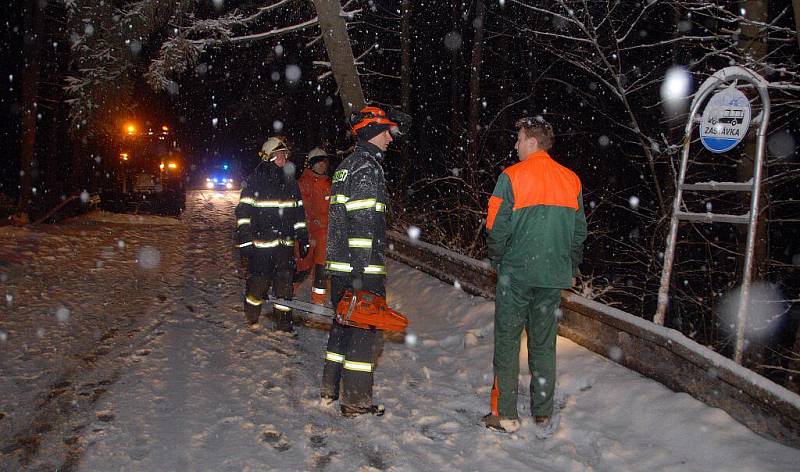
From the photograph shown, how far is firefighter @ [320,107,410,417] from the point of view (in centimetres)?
408

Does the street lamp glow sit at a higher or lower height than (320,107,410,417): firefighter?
higher

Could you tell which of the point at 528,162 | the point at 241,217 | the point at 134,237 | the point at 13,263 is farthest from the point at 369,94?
the point at 528,162

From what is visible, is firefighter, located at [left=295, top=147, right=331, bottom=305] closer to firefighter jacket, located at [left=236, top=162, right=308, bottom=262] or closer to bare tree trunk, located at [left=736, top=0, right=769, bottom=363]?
firefighter jacket, located at [left=236, top=162, right=308, bottom=262]

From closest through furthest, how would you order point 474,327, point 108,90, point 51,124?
point 474,327 → point 108,90 → point 51,124

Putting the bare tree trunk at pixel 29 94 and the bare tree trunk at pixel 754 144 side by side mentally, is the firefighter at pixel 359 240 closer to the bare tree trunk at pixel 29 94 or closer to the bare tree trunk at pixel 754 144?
the bare tree trunk at pixel 754 144

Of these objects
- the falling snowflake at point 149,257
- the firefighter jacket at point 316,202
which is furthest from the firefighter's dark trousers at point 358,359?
the falling snowflake at point 149,257

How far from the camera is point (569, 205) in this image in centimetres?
392

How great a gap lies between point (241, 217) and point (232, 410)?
7.93 ft

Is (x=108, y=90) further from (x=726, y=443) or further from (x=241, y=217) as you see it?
(x=726, y=443)

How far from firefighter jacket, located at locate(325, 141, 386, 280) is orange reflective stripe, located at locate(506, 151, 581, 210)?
3.32 ft

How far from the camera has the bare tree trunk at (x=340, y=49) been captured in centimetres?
955

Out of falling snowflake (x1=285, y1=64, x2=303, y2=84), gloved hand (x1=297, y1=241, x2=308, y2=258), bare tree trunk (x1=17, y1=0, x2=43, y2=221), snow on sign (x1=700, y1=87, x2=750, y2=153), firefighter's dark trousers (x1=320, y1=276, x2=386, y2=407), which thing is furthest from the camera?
falling snowflake (x1=285, y1=64, x2=303, y2=84)

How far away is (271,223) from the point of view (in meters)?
6.07

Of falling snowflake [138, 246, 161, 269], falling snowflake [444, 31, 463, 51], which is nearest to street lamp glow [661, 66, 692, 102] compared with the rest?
falling snowflake [138, 246, 161, 269]
